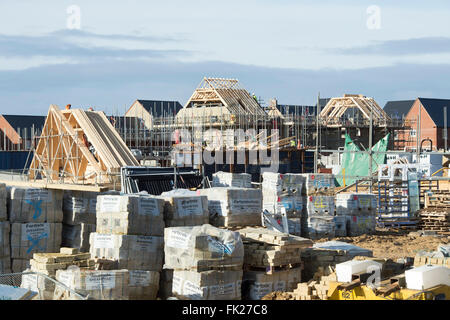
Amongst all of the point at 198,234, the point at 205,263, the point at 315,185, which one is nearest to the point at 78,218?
the point at 198,234

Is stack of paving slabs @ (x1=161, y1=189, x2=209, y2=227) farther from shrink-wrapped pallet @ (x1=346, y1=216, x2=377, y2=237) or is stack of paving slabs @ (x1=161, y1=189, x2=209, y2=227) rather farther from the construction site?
shrink-wrapped pallet @ (x1=346, y1=216, x2=377, y2=237)

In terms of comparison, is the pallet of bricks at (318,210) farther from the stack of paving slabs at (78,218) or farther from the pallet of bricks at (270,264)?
the pallet of bricks at (270,264)

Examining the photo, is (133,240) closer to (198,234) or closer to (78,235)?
(198,234)

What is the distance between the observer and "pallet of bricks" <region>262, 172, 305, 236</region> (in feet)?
63.7

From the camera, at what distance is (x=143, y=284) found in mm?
12500

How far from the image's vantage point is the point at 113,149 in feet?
72.5

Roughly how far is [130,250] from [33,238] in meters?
3.25

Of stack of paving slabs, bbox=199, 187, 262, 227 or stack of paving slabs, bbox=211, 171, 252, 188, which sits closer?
stack of paving slabs, bbox=199, 187, 262, 227

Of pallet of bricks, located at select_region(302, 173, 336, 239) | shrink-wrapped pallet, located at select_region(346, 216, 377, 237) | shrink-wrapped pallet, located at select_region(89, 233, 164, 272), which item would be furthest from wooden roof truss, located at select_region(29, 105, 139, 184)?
shrink-wrapped pallet, located at select_region(89, 233, 164, 272)

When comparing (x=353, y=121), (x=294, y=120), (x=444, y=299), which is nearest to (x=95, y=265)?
(x=444, y=299)

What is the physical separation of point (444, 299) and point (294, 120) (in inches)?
1347

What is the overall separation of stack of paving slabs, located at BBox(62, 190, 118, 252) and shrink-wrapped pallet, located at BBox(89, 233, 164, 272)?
2.48 metres

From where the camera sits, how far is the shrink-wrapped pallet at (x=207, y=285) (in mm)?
11438
